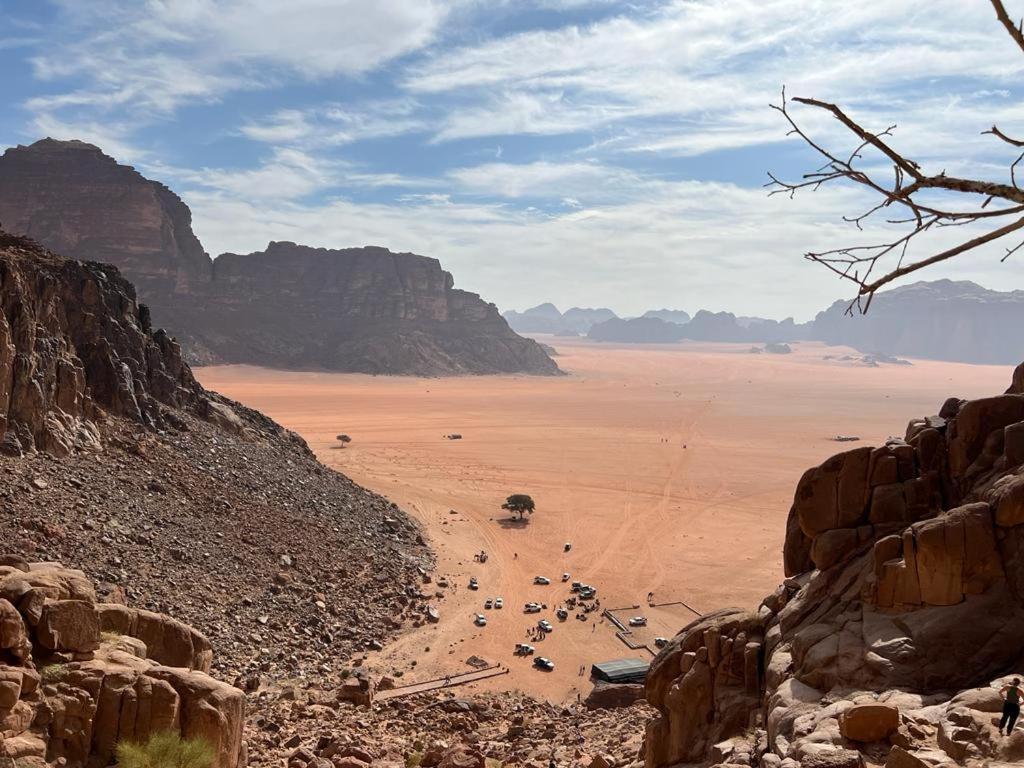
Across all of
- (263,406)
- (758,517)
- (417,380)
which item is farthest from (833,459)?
(417,380)

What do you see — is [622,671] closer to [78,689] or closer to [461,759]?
[461,759]

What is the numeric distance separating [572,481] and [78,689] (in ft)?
150

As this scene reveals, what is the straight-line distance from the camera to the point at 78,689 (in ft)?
38.2

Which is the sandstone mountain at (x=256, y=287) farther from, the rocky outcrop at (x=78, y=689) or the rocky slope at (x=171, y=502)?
the rocky outcrop at (x=78, y=689)

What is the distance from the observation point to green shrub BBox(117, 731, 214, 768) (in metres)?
11.3

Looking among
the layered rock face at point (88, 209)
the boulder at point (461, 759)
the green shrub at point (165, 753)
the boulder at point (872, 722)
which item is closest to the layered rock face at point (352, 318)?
the layered rock face at point (88, 209)

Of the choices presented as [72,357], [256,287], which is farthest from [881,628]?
[256,287]

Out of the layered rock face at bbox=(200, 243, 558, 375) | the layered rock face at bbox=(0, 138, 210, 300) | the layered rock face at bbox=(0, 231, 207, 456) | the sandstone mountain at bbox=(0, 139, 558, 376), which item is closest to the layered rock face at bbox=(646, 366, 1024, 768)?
the layered rock face at bbox=(0, 231, 207, 456)

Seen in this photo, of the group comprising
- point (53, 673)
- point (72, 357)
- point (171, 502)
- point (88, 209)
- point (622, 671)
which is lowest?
point (622, 671)

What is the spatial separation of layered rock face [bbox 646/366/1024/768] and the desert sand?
1153 cm

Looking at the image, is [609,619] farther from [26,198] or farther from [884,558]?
[26,198]

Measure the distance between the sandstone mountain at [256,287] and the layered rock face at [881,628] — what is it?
118929 millimetres

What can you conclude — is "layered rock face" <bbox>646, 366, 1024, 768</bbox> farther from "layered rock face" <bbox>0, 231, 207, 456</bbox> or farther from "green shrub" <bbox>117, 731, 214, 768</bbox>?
"layered rock face" <bbox>0, 231, 207, 456</bbox>

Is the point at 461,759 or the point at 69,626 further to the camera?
the point at 461,759
